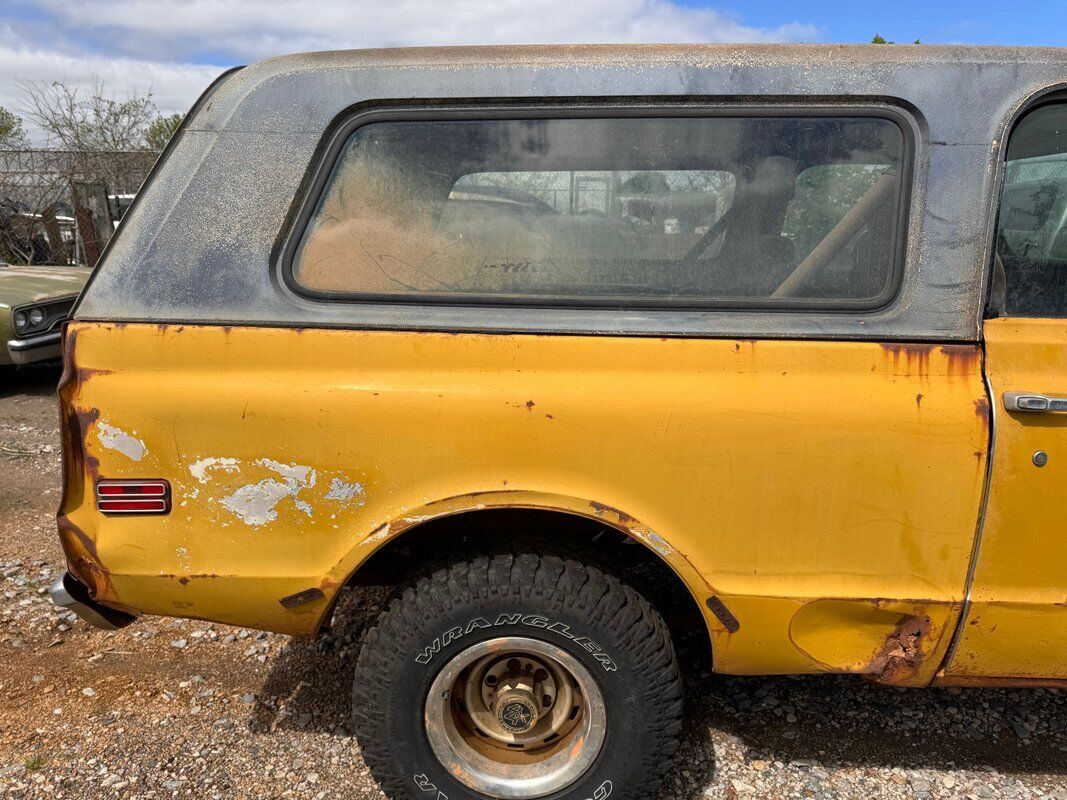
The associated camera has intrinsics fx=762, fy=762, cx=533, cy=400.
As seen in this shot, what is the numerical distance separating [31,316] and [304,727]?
197 inches

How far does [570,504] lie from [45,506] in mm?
3772

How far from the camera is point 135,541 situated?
6.50ft

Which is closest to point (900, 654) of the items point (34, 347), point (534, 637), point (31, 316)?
point (534, 637)

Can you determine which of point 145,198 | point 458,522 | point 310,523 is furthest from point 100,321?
point 458,522

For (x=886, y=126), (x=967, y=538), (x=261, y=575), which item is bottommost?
(x=261, y=575)

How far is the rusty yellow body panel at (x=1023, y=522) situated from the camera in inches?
71.2

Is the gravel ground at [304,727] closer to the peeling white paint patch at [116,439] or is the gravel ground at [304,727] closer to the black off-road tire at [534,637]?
the black off-road tire at [534,637]

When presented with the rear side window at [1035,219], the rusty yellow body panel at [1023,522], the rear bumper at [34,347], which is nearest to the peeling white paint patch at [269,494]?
the rusty yellow body panel at [1023,522]

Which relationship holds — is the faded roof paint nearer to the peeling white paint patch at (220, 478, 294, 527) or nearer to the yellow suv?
the yellow suv

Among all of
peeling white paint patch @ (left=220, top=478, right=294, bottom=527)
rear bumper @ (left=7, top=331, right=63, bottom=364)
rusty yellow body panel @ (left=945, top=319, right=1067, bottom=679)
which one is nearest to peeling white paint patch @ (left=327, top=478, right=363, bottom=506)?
peeling white paint patch @ (left=220, top=478, right=294, bottom=527)

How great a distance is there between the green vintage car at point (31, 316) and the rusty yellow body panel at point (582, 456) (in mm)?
4847

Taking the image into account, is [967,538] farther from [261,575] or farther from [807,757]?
[261,575]

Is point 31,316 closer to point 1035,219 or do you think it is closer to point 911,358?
point 911,358

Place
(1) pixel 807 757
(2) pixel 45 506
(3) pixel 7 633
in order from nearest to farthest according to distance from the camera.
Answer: (1) pixel 807 757
(3) pixel 7 633
(2) pixel 45 506
